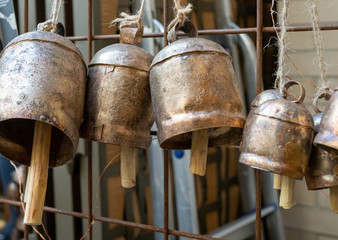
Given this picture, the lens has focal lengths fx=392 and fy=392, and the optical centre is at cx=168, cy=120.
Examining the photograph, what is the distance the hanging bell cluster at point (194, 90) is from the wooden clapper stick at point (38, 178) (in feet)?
0.69

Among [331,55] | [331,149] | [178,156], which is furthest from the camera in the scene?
[178,156]

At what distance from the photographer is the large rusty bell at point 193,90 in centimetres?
63

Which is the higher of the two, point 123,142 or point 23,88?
point 23,88

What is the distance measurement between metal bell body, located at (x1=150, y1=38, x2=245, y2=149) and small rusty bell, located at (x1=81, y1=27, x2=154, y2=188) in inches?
1.8

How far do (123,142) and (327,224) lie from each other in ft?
3.46

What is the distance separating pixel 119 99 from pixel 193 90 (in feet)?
0.50

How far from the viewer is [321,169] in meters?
0.64

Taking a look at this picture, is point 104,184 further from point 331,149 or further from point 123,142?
point 331,149

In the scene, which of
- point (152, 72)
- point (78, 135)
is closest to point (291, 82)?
point (152, 72)

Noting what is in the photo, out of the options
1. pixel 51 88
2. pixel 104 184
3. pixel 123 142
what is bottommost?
pixel 104 184

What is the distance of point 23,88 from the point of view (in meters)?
0.65

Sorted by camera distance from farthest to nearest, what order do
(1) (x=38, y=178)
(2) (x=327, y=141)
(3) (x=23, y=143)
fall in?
(3) (x=23, y=143) < (1) (x=38, y=178) < (2) (x=327, y=141)

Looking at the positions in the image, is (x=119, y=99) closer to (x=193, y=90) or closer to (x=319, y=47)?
(x=193, y=90)

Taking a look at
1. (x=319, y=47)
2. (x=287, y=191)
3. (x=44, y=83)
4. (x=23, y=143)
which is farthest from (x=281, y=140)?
(x=23, y=143)
